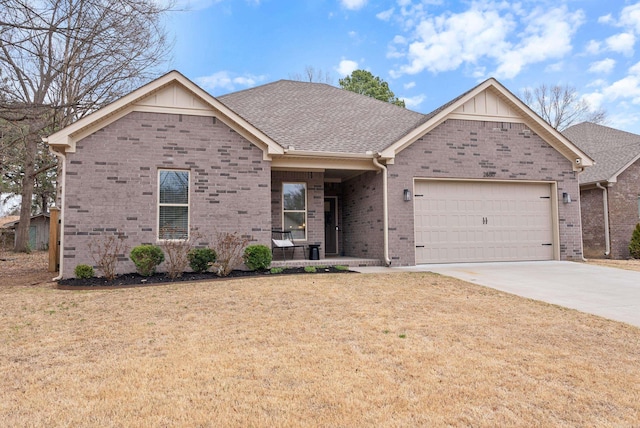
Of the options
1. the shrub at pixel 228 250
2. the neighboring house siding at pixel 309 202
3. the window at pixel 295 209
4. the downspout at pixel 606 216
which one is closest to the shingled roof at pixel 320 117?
the neighboring house siding at pixel 309 202

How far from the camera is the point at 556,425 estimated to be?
7.99ft

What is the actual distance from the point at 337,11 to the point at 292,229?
1223cm

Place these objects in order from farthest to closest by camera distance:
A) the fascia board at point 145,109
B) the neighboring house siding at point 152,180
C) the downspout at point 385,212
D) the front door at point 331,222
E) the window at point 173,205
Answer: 1. the front door at point 331,222
2. the downspout at point 385,212
3. the window at point 173,205
4. the neighboring house siding at point 152,180
5. the fascia board at point 145,109

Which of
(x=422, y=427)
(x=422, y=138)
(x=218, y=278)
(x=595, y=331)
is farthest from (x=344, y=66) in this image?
(x=422, y=427)

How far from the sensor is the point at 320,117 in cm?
1359

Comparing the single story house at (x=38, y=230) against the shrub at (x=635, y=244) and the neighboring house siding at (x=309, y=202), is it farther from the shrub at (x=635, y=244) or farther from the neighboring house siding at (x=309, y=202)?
the shrub at (x=635, y=244)

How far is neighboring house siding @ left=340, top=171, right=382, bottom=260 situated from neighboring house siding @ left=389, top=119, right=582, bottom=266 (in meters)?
0.51

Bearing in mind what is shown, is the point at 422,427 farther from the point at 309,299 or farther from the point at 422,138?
the point at 422,138

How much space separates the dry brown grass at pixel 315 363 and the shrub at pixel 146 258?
2.30 meters

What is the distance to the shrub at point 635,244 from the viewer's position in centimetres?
1418

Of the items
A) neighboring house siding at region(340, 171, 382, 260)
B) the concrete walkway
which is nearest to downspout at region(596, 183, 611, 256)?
the concrete walkway

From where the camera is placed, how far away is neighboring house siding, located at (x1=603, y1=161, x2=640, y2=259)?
1467cm

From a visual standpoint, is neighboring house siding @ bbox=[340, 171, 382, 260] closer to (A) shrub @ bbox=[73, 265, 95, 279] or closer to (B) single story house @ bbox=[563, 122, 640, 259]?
(A) shrub @ bbox=[73, 265, 95, 279]

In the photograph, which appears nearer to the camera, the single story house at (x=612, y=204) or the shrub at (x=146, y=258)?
the shrub at (x=146, y=258)
